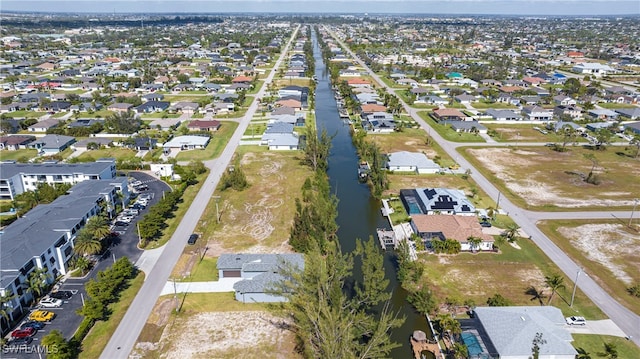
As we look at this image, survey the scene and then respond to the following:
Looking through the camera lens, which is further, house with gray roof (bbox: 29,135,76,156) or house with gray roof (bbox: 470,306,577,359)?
house with gray roof (bbox: 29,135,76,156)

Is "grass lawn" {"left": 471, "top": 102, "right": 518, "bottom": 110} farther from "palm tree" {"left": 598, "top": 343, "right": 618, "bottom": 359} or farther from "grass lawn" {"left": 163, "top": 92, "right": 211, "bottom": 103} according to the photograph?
"palm tree" {"left": 598, "top": 343, "right": 618, "bottom": 359}

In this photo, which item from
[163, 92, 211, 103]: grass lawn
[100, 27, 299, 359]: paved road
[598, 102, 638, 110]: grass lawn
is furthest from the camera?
[163, 92, 211, 103]: grass lawn

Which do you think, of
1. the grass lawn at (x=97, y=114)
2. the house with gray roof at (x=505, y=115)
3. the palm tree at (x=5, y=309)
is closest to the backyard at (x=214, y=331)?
the palm tree at (x=5, y=309)

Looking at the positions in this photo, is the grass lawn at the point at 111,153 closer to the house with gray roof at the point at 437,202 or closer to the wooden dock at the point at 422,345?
the house with gray roof at the point at 437,202

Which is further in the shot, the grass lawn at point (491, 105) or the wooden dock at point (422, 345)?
the grass lawn at point (491, 105)

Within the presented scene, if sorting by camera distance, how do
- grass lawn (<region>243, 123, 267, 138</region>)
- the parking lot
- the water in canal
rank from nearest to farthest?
the parking lot < the water in canal < grass lawn (<region>243, 123, 267, 138</region>)

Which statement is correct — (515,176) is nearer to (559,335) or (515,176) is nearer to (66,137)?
(559,335)

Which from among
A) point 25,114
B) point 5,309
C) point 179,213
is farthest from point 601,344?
point 25,114

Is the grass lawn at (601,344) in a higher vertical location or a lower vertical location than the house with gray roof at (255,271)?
lower

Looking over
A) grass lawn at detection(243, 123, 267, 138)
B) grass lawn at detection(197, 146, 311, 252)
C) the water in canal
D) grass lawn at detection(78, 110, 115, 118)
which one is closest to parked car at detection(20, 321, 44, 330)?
grass lawn at detection(197, 146, 311, 252)
